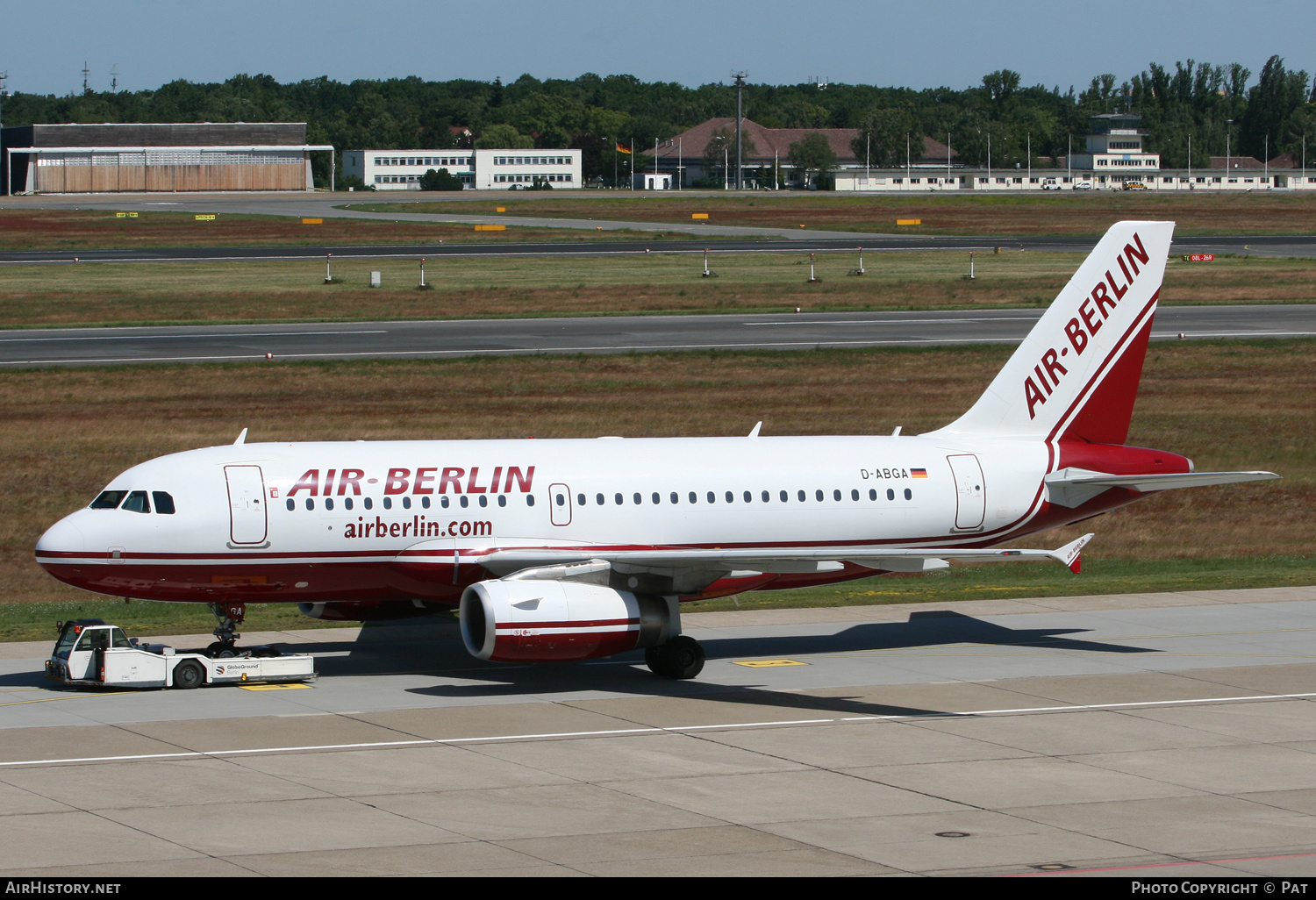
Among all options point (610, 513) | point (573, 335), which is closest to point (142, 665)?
point (610, 513)

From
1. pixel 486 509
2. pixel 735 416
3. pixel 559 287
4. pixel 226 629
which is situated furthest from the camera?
pixel 559 287

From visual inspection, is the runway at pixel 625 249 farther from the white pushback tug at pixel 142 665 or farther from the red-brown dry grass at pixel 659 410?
the white pushback tug at pixel 142 665

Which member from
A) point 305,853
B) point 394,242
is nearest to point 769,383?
point 305,853

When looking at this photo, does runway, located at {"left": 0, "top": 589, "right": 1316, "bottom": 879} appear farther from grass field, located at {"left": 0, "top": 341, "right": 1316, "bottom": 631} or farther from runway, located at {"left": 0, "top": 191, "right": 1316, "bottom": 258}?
runway, located at {"left": 0, "top": 191, "right": 1316, "bottom": 258}

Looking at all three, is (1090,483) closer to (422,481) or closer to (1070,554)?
(1070,554)

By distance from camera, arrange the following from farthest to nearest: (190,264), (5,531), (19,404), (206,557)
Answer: (190,264)
(19,404)
(5,531)
(206,557)

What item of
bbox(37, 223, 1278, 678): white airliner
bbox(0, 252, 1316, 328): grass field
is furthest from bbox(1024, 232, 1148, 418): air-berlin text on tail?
bbox(0, 252, 1316, 328): grass field

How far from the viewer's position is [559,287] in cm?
9381

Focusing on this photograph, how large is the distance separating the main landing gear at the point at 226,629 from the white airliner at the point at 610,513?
4 cm

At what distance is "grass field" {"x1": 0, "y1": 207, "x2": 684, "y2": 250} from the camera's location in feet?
415

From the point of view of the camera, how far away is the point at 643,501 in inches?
1177

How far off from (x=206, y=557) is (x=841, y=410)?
112ft

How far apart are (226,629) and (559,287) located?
65762 mm
